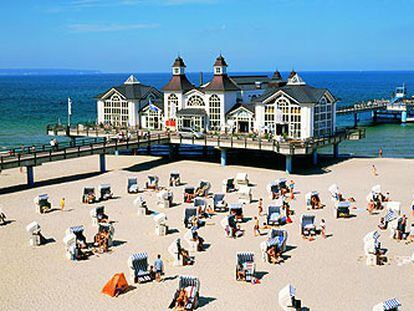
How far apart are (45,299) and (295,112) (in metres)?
25.8

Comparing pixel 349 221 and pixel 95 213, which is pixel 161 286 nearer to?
pixel 95 213

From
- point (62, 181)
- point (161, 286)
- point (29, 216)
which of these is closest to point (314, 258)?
point (161, 286)

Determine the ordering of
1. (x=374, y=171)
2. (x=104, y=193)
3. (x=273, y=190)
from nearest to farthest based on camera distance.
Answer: (x=104, y=193), (x=273, y=190), (x=374, y=171)

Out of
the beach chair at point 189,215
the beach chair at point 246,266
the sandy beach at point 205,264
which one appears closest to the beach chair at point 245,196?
the sandy beach at point 205,264

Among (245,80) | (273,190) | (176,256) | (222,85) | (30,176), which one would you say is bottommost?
(176,256)

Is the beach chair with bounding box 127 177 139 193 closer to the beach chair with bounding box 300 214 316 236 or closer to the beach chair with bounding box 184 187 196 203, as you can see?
the beach chair with bounding box 184 187 196 203

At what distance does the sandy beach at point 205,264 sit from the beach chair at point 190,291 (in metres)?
0.34

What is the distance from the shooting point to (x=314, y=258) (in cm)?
1986

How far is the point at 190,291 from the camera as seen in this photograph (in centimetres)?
1596

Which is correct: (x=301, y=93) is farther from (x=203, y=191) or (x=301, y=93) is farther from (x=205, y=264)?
(x=205, y=264)

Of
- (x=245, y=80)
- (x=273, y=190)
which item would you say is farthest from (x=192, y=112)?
(x=273, y=190)

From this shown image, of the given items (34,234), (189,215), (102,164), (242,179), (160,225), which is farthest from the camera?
(102,164)

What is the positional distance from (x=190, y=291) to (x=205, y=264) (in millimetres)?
3395

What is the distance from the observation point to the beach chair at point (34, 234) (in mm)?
21297
